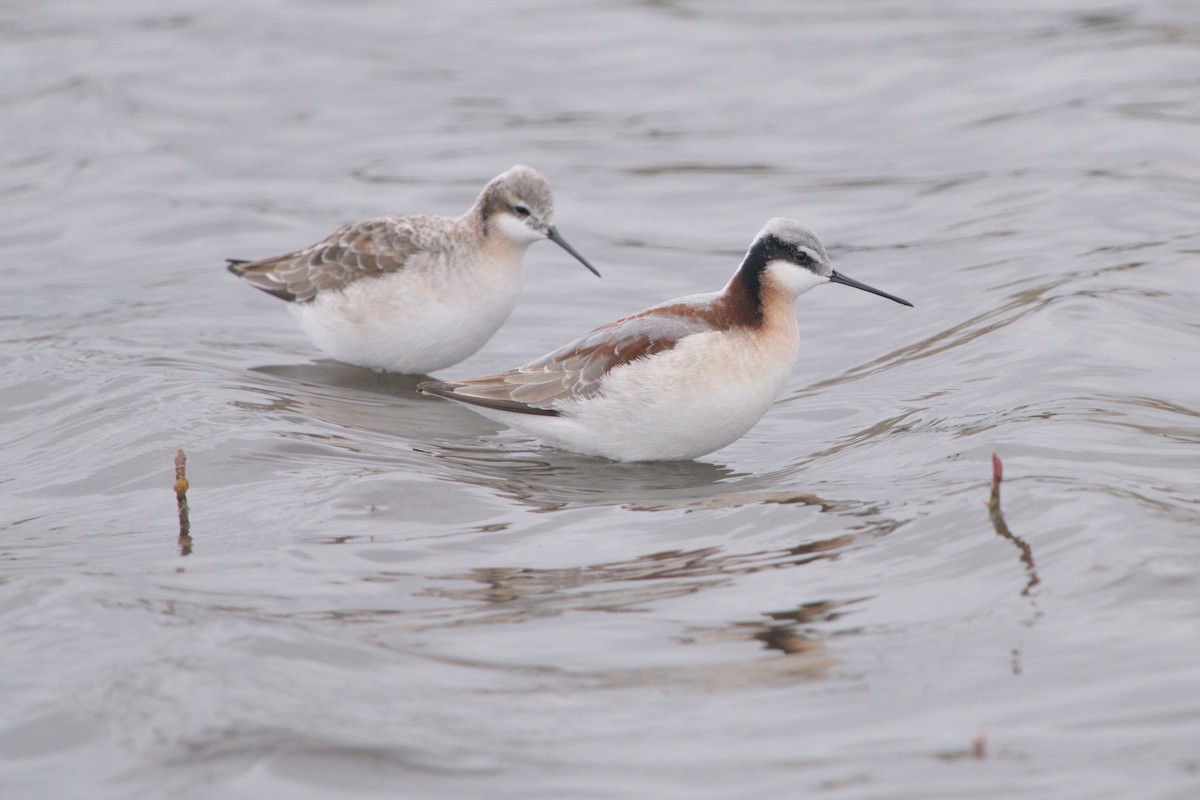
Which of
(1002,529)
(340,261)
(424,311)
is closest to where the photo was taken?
(1002,529)

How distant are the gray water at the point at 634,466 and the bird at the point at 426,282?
425 mm

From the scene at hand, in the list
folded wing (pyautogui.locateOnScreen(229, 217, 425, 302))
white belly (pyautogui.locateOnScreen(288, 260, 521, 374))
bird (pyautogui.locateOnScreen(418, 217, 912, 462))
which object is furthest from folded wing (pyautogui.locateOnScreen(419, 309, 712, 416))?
folded wing (pyautogui.locateOnScreen(229, 217, 425, 302))

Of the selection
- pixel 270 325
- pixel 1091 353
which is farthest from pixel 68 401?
pixel 1091 353

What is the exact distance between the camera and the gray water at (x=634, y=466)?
18.3ft

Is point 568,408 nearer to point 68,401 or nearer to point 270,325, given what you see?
point 68,401

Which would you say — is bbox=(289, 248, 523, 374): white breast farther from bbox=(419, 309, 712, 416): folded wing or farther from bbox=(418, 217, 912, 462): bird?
bbox=(418, 217, 912, 462): bird

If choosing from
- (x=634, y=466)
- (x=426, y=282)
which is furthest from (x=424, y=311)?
(x=634, y=466)

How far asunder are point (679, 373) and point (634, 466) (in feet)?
2.65

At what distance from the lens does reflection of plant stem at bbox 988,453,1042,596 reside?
22.3 ft

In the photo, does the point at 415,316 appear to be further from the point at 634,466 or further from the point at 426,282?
the point at 634,466

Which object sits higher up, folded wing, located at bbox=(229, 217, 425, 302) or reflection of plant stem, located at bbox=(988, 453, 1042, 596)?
folded wing, located at bbox=(229, 217, 425, 302)

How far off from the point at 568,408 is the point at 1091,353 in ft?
11.6

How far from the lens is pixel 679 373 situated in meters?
8.95

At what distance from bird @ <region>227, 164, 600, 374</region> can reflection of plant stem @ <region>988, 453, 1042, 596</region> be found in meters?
4.35
